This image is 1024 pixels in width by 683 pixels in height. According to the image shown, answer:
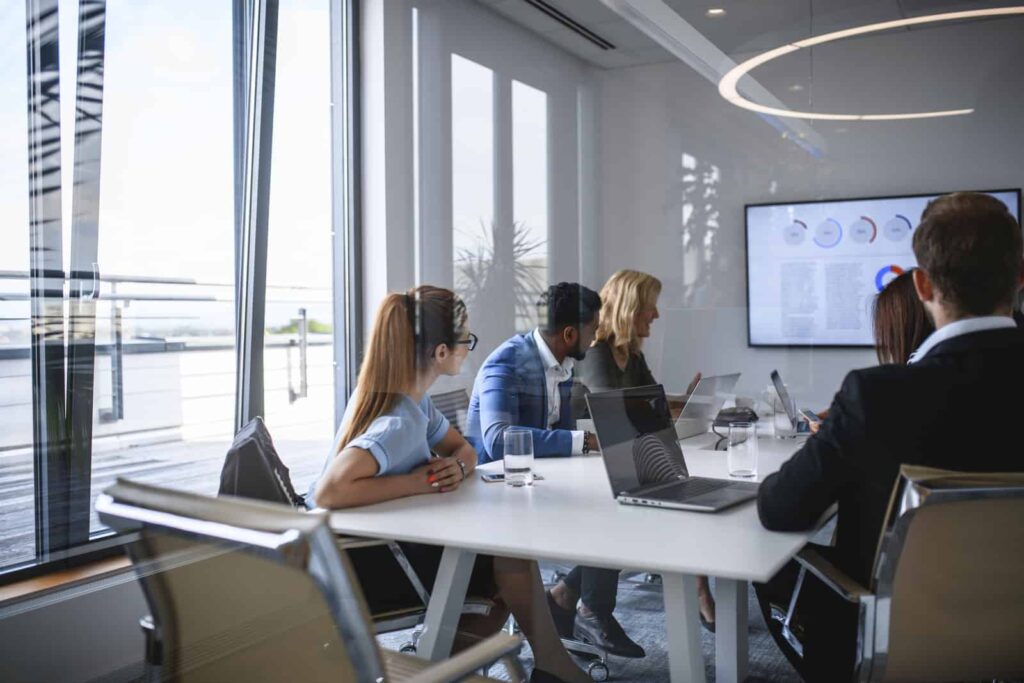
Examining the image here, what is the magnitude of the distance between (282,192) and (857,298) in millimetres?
2722

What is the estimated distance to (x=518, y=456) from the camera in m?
2.54

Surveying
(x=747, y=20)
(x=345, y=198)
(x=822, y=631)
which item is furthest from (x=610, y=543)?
(x=345, y=198)

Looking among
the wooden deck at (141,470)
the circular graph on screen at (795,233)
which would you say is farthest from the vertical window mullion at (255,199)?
the circular graph on screen at (795,233)

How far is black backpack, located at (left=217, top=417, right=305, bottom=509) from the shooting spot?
2143mm

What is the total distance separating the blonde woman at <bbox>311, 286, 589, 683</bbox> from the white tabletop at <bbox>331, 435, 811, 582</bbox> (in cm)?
6

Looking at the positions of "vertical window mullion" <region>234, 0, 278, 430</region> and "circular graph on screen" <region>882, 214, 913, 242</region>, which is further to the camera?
"circular graph on screen" <region>882, 214, 913, 242</region>

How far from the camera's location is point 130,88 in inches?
136

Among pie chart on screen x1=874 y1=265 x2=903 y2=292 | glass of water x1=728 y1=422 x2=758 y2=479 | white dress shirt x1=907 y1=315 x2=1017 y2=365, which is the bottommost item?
glass of water x1=728 y1=422 x2=758 y2=479

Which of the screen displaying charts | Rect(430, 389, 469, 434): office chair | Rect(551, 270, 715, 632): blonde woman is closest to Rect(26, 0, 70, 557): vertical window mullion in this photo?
Rect(430, 389, 469, 434): office chair

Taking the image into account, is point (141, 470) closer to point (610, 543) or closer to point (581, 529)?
point (581, 529)

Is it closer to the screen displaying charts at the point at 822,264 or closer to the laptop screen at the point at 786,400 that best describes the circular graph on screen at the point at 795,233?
the screen displaying charts at the point at 822,264

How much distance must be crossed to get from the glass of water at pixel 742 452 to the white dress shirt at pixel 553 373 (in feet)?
3.73

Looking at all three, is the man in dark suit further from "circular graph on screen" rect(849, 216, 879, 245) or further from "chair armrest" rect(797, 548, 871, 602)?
"circular graph on screen" rect(849, 216, 879, 245)

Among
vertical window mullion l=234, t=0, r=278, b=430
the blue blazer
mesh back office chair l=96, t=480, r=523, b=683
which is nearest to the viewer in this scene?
mesh back office chair l=96, t=480, r=523, b=683
